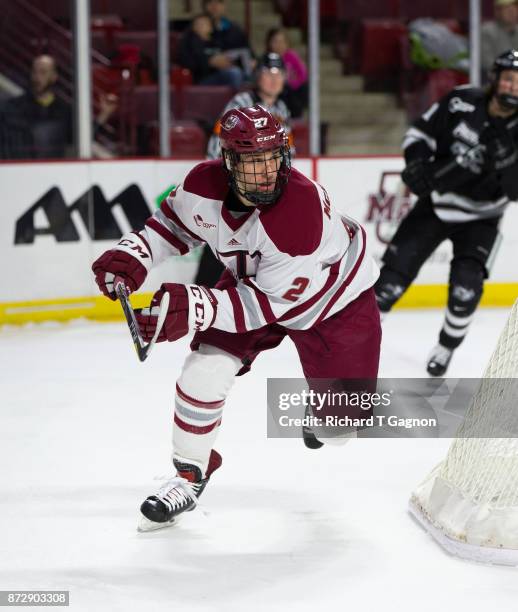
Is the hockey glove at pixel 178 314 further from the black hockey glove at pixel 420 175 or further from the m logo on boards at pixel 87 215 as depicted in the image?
the m logo on boards at pixel 87 215

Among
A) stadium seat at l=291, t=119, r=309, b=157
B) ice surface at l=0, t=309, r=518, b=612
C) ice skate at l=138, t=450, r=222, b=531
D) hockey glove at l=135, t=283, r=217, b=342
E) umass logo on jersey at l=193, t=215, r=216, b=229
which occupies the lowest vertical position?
ice surface at l=0, t=309, r=518, b=612

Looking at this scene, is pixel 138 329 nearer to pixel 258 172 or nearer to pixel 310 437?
pixel 258 172

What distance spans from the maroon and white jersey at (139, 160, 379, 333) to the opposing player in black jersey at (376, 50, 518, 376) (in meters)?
1.35

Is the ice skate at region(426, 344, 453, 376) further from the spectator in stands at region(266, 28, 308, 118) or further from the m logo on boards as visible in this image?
the spectator in stands at region(266, 28, 308, 118)

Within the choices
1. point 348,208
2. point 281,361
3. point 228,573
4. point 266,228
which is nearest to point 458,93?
point 281,361

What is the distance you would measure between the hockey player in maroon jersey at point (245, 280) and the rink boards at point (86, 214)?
2554 mm

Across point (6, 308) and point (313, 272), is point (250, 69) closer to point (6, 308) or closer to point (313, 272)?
point (6, 308)

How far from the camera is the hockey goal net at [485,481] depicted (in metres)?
2.49

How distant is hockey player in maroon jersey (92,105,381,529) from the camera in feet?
7.95

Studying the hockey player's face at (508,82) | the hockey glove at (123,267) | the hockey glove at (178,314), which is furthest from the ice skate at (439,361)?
the hockey glove at (178,314)

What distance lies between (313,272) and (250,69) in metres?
3.64

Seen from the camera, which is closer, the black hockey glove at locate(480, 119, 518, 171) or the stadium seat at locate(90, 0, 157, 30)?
the black hockey glove at locate(480, 119, 518, 171)

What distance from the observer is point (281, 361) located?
178 inches

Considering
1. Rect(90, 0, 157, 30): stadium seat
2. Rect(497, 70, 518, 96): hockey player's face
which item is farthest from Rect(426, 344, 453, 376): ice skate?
Rect(90, 0, 157, 30): stadium seat
